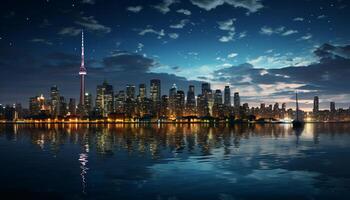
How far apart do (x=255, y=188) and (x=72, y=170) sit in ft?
56.8

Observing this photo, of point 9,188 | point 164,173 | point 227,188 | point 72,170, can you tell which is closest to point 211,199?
point 227,188

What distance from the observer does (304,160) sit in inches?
1607

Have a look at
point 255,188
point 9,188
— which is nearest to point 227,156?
point 255,188

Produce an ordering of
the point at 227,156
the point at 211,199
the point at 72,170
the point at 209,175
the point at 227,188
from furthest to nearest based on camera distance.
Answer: the point at 227,156 → the point at 72,170 → the point at 209,175 → the point at 227,188 → the point at 211,199

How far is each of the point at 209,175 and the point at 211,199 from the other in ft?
27.1

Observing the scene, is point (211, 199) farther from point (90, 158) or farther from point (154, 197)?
point (90, 158)

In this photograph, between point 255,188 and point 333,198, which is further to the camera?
point 255,188

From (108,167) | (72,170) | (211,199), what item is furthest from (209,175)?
(72,170)

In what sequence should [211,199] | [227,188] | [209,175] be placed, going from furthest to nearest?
[209,175]
[227,188]
[211,199]

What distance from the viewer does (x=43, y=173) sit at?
3203 centimetres

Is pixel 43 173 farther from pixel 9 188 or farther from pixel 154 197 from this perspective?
pixel 154 197

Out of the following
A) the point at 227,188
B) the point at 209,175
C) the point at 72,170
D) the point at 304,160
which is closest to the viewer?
the point at 227,188

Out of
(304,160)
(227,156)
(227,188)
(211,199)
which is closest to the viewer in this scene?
(211,199)

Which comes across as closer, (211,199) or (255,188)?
(211,199)
